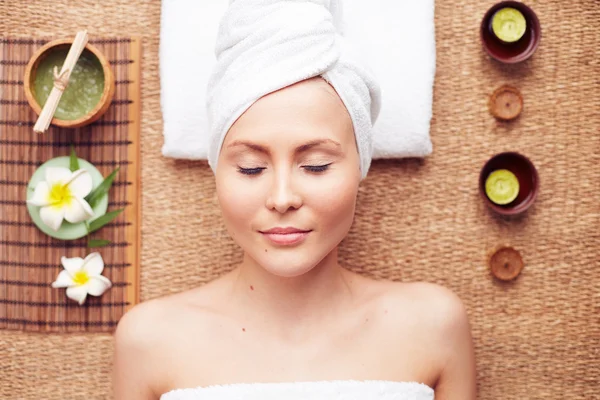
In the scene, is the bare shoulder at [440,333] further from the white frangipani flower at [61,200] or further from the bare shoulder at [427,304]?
the white frangipani flower at [61,200]

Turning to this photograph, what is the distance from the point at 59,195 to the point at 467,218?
1.22m

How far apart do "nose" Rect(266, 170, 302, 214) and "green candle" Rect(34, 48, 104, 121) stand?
29.4 inches

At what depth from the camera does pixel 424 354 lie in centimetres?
156

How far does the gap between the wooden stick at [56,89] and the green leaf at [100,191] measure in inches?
9.1

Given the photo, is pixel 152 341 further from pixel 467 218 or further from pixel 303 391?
pixel 467 218

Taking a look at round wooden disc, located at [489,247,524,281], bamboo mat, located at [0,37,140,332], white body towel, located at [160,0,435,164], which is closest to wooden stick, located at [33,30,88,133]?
bamboo mat, located at [0,37,140,332]

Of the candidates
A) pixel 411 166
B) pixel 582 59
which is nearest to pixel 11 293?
pixel 411 166

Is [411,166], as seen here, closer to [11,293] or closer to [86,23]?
[86,23]

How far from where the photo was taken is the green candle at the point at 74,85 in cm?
177

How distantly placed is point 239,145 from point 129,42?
731mm

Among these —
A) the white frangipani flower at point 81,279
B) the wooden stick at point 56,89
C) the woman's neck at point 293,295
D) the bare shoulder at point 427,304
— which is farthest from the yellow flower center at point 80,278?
the bare shoulder at point 427,304

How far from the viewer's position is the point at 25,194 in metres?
1.85

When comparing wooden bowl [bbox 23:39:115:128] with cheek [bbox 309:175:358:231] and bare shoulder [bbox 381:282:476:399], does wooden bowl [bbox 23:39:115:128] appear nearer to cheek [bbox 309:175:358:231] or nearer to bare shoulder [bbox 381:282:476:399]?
cheek [bbox 309:175:358:231]

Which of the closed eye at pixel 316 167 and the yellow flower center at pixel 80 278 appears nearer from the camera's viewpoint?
the closed eye at pixel 316 167
